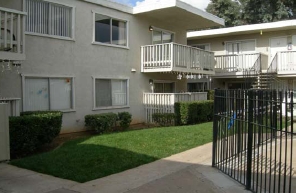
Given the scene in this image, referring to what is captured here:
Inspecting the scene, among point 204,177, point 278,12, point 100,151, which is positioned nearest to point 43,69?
point 100,151

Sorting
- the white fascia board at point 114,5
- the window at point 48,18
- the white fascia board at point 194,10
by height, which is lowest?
the window at point 48,18

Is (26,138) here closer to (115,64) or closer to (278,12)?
(115,64)

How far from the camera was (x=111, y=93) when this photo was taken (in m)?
14.5

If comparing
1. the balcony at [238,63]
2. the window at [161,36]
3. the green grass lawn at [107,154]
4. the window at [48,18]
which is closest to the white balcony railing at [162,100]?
the window at [161,36]

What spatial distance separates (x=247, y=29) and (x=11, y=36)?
15.7 m

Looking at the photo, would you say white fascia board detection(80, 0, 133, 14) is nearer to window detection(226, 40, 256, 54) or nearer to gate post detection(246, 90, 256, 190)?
window detection(226, 40, 256, 54)

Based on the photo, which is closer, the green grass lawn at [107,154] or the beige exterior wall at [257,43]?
the green grass lawn at [107,154]

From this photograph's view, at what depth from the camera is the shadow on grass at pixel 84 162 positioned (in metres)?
6.79

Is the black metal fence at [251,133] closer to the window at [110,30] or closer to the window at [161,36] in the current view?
the window at [110,30]

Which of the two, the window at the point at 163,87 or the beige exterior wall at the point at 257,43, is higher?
the beige exterior wall at the point at 257,43

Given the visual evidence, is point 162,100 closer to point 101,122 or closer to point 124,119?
point 124,119

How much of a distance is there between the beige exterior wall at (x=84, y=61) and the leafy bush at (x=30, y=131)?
2141 mm

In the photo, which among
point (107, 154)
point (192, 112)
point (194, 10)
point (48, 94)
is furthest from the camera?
point (194, 10)

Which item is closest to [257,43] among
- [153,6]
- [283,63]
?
[283,63]
